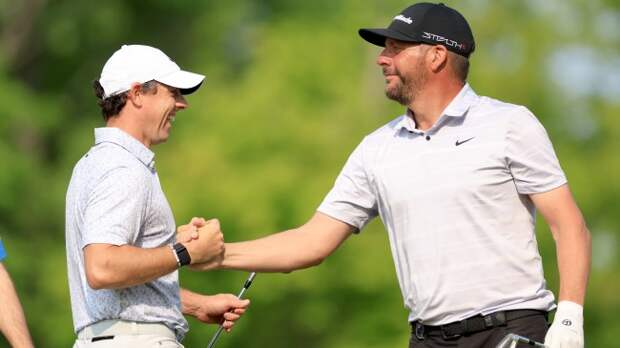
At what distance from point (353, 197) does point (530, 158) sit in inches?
42.6

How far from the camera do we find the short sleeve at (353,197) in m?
7.64

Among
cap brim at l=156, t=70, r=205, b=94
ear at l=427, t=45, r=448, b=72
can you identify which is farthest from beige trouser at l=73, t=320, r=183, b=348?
ear at l=427, t=45, r=448, b=72

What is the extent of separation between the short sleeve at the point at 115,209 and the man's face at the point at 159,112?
402mm

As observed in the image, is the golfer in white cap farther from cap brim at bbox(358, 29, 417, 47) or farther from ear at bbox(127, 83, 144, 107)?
cap brim at bbox(358, 29, 417, 47)

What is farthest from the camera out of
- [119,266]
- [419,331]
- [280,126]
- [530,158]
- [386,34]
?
[280,126]

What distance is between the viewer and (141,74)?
6.77 metres

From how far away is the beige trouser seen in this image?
21.2ft

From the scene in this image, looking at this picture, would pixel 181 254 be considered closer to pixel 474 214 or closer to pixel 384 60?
pixel 474 214

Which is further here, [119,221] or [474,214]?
[474,214]

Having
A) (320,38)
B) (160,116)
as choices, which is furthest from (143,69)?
(320,38)

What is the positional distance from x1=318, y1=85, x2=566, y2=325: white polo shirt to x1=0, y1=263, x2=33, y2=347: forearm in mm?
1758

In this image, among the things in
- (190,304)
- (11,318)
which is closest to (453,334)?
(190,304)

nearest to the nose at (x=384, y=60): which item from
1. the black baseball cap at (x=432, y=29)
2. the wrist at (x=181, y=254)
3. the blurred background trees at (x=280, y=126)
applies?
the black baseball cap at (x=432, y=29)

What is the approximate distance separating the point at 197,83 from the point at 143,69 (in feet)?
0.80
